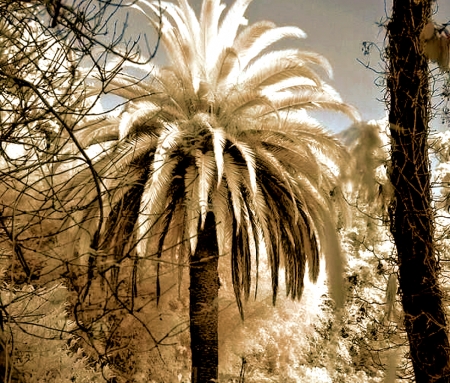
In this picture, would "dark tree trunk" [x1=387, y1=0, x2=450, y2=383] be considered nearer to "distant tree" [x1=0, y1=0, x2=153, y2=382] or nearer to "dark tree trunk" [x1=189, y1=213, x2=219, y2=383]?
"distant tree" [x1=0, y1=0, x2=153, y2=382]

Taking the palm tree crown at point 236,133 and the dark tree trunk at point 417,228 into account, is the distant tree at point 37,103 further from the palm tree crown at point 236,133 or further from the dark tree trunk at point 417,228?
the palm tree crown at point 236,133

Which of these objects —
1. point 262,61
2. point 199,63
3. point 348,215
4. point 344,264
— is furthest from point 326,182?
point 344,264

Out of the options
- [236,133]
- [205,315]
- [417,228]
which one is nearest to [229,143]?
[236,133]

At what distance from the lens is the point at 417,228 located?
16.1ft

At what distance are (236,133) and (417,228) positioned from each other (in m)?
7.17

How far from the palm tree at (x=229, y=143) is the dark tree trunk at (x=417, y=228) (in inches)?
226

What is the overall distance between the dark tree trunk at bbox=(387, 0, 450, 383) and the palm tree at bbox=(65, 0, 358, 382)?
5.74 metres

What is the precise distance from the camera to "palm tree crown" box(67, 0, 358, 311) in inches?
442

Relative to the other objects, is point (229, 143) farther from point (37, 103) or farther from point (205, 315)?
point (37, 103)

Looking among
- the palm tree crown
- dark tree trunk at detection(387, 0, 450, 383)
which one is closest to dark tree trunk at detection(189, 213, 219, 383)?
the palm tree crown

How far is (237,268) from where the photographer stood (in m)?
12.6

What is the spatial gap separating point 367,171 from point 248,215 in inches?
450

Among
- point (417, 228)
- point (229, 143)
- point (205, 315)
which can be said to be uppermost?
point (229, 143)

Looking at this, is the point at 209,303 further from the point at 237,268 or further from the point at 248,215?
the point at 248,215
